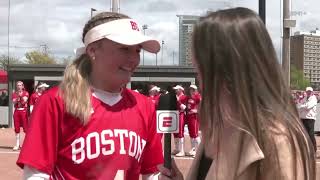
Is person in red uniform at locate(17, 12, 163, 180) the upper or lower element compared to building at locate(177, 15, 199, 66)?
lower

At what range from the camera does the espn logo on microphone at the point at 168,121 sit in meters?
2.31

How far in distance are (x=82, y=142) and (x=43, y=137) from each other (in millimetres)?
186

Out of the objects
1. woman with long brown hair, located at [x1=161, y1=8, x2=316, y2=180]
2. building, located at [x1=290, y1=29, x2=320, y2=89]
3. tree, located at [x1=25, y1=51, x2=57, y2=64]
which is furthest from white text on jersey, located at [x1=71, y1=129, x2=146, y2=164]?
building, located at [x1=290, y1=29, x2=320, y2=89]

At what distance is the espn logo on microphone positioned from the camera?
231cm

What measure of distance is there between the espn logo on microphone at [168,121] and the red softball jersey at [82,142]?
50cm

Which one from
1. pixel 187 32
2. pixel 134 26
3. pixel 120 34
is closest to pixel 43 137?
pixel 120 34

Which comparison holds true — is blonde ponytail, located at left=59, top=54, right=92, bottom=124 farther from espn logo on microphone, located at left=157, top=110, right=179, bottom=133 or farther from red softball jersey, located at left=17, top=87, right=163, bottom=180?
espn logo on microphone, located at left=157, top=110, right=179, bottom=133

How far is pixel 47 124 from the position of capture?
264cm

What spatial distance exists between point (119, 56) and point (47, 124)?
481 mm

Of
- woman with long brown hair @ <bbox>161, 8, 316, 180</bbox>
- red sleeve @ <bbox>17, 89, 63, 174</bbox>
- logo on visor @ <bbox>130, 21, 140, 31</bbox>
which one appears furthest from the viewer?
logo on visor @ <bbox>130, 21, 140, 31</bbox>

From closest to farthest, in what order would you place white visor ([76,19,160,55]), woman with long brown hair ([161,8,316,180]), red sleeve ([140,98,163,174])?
woman with long brown hair ([161,8,316,180]) < white visor ([76,19,160,55]) < red sleeve ([140,98,163,174])

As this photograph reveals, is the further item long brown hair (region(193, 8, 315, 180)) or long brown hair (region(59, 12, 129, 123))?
long brown hair (region(59, 12, 129, 123))

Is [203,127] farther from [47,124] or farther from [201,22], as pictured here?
[47,124]

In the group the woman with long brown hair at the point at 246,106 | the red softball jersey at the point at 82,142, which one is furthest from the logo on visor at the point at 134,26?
the woman with long brown hair at the point at 246,106
